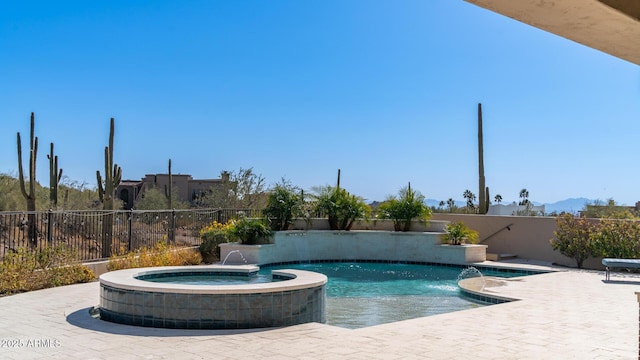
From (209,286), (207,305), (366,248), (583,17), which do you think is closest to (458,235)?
(366,248)

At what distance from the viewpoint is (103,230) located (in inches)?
495

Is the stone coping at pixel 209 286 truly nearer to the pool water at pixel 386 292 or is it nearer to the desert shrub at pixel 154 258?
the pool water at pixel 386 292

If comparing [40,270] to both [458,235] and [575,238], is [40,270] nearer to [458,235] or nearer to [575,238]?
[458,235]

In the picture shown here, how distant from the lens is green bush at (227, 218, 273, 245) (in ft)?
47.2

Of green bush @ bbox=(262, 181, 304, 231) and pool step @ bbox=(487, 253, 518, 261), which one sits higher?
green bush @ bbox=(262, 181, 304, 231)

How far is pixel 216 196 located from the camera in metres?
24.2

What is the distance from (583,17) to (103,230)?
1169 cm

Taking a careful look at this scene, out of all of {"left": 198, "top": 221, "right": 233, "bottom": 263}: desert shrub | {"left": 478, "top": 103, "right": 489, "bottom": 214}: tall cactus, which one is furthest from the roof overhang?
{"left": 478, "top": 103, "right": 489, "bottom": 214}: tall cactus

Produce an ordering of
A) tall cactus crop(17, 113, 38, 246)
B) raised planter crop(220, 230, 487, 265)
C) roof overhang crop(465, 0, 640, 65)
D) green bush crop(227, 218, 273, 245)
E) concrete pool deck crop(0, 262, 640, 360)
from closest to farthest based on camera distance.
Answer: roof overhang crop(465, 0, 640, 65) < concrete pool deck crop(0, 262, 640, 360) < green bush crop(227, 218, 273, 245) < raised planter crop(220, 230, 487, 265) < tall cactus crop(17, 113, 38, 246)

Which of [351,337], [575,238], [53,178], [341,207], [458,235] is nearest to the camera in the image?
[351,337]

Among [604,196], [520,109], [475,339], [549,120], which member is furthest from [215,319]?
[604,196]

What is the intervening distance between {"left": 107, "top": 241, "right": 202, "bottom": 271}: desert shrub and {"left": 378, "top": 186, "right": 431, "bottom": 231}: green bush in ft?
20.8

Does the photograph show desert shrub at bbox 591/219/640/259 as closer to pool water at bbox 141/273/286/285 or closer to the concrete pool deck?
the concrete pool deck

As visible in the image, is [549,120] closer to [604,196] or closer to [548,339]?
[604,196]
